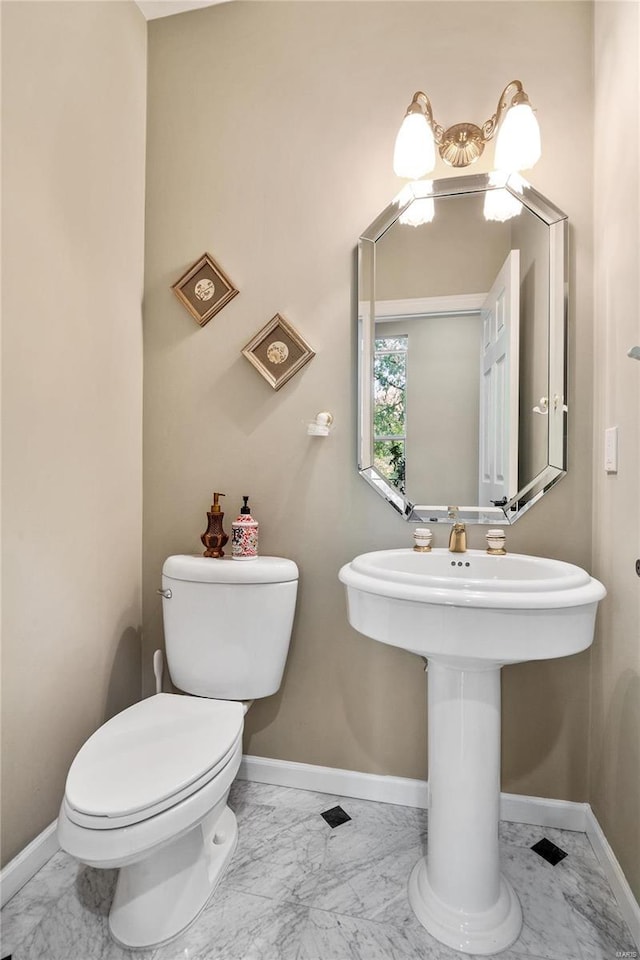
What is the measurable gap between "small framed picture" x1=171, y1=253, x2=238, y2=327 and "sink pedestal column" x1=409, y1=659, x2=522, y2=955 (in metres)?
1.32

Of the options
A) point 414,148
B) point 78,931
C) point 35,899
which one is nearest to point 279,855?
point 78,931

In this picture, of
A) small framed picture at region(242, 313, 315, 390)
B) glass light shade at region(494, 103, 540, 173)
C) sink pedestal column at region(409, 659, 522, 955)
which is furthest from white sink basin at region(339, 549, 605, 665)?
glass light shade at region(494, 103, 540, 173)

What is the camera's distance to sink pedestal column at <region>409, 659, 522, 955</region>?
1.12 m

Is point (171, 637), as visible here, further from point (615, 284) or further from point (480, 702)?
point (615, 284)

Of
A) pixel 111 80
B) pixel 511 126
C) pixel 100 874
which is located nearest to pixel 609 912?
pixel 100 874

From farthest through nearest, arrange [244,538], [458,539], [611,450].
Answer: [244,538], [458,539], [611,450]

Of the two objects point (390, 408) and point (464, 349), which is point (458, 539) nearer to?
point (390, 408)

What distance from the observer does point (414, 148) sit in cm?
141

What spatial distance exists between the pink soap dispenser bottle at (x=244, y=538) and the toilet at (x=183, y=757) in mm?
53

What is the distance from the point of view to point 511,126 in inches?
53.5

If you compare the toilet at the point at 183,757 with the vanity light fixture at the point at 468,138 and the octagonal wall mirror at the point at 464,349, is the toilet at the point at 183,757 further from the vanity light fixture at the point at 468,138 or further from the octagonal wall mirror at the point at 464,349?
the vanity light fixture at the point at 468,138

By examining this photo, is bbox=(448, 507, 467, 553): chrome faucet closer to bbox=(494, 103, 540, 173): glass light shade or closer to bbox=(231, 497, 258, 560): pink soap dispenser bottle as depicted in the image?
bbox=(231, 497, 258, 560): pink soap dispenser bottle

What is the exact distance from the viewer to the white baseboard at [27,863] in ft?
3.87

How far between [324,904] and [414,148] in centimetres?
203
